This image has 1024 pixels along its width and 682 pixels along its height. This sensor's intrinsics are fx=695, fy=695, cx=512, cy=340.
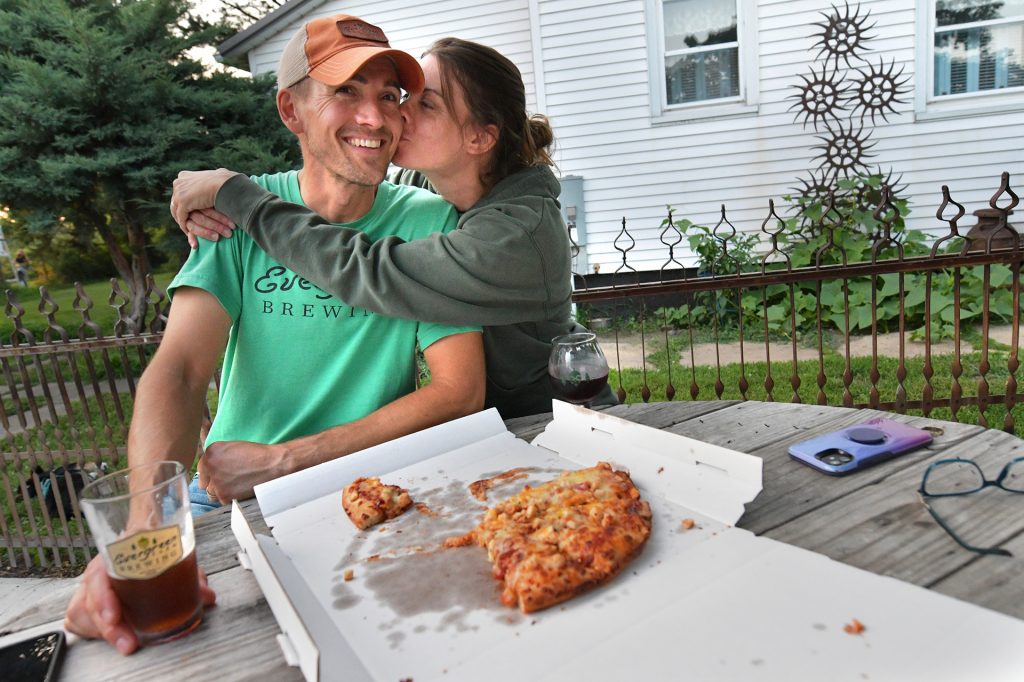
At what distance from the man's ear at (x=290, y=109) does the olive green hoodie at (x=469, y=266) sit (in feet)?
0.89

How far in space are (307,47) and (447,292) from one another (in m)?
0.88

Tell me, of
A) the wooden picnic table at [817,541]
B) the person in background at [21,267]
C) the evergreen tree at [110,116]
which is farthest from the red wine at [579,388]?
the person in background at [21,267]

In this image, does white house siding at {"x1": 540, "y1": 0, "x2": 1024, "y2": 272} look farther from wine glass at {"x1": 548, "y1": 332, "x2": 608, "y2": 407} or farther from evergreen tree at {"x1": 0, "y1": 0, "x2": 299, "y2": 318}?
wine glass at {"x1": 548, "y1": 332, "x2": 608, "y2": 407}

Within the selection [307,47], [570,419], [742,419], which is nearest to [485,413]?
[570,419]

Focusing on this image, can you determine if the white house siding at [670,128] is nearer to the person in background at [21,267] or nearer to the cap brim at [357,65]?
the cap brim at [357,65]

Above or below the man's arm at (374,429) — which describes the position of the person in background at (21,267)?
above

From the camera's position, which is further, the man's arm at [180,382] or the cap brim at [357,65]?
the cap brim at [357,65]

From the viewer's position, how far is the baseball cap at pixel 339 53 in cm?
199

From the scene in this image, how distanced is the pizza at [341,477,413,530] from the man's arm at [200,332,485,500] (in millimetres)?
342

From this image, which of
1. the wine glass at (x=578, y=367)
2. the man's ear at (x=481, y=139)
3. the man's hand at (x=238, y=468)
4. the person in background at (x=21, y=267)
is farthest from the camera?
the person in background at (x=21, y=267)

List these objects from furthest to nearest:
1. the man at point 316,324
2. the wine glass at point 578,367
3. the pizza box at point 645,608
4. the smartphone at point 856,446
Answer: the man at point 316,324 < the wine glass at point 578,367 < the smartphone at point 856,446 < the pizza box at point 645,608

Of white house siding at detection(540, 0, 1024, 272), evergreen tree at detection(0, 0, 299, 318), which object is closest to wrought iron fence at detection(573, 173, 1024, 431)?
white house siding at detection(540, 0, 1024, 272)

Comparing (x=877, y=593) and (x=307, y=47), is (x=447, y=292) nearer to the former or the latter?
(x=307, y=47)

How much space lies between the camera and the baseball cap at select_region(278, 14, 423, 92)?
1.99 m
